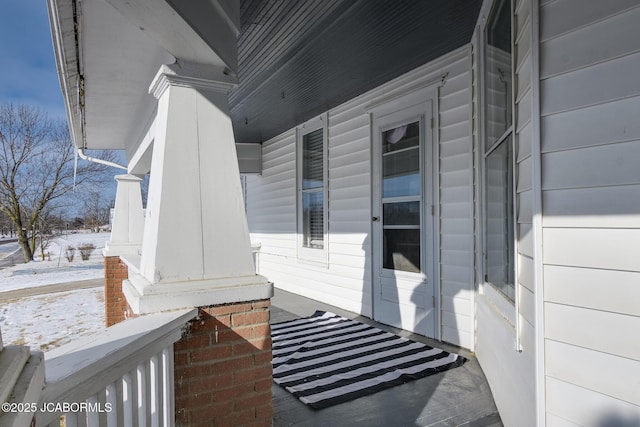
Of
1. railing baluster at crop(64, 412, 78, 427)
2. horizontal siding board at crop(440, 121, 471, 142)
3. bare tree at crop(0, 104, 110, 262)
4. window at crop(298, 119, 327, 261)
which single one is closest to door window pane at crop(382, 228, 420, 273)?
horizontal siding board at crop(440, 121, 471, 142)

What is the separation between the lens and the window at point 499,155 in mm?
2125

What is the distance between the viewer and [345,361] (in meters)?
3.19

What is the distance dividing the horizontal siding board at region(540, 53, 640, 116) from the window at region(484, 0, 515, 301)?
1.64 ft

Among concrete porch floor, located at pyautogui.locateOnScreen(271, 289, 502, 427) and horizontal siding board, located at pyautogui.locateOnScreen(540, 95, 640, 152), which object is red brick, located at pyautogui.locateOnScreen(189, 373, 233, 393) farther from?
horizontal siding board, located at pyautogui.locateOnScreen(540, 95, 640, 152)

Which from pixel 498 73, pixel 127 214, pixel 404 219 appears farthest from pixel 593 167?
pixel 127 214

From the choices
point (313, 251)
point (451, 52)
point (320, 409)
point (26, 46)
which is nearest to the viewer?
point (26, 46)

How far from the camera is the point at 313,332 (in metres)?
4.07

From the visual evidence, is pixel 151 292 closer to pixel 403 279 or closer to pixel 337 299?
pixel 403 279

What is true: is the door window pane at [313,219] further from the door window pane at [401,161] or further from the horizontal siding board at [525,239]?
the horizontal siding board at [525,239]

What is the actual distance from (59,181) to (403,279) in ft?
51.5

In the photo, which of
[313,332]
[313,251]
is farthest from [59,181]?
[313,332]

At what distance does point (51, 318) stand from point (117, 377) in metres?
5.82

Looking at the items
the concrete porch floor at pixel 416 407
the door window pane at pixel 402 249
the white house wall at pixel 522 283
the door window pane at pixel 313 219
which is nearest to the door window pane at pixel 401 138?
the door window pane at pixel 402 249

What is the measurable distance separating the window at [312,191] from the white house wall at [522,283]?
3568 millimetres
